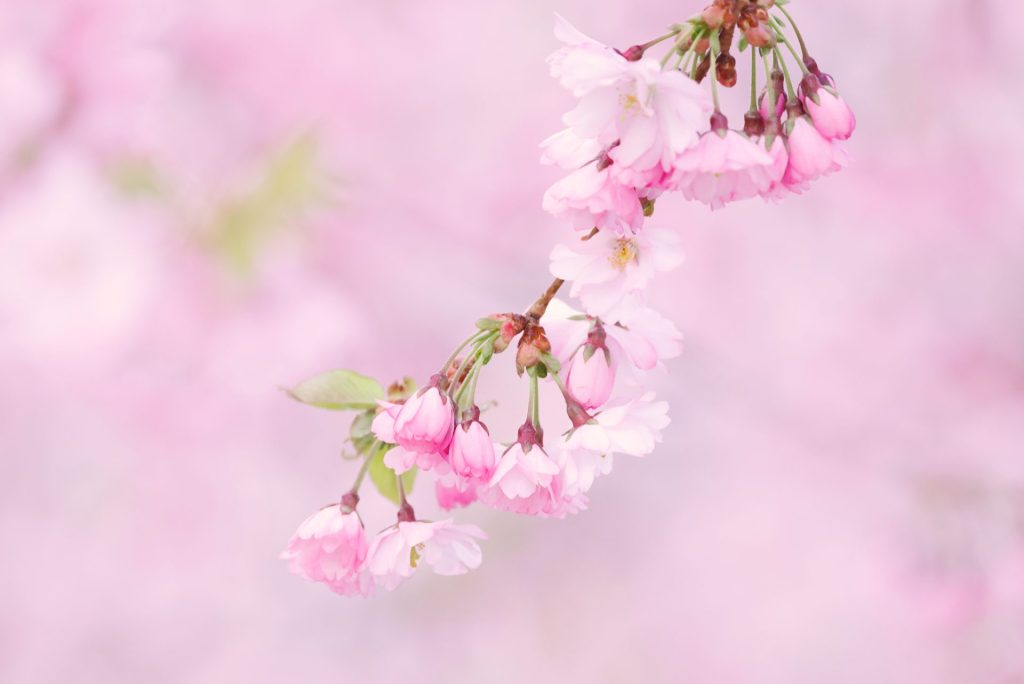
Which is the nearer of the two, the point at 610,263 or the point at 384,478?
the point at 610,263

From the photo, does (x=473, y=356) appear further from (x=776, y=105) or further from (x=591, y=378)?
(x=776, y=105)

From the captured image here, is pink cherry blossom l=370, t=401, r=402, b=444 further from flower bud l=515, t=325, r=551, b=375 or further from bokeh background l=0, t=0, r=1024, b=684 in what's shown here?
bokeh background l=0, t=0, r=1024, b=684

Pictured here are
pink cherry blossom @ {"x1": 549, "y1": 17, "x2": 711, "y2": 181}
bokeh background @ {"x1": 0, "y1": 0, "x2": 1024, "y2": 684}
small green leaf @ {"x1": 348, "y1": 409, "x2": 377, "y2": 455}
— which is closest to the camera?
pink cherry blossom @ {"x1": 549, "y1": 17, "x2": 711, "y2": 181}

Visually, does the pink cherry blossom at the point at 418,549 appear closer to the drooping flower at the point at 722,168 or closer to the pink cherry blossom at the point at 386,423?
the pink cherry blossom at the point at 386,423

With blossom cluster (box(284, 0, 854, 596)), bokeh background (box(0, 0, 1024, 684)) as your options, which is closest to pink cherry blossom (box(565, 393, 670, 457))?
blossom cluster (box(284, 0, 854, 596))

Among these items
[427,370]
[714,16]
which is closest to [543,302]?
[714,16]
